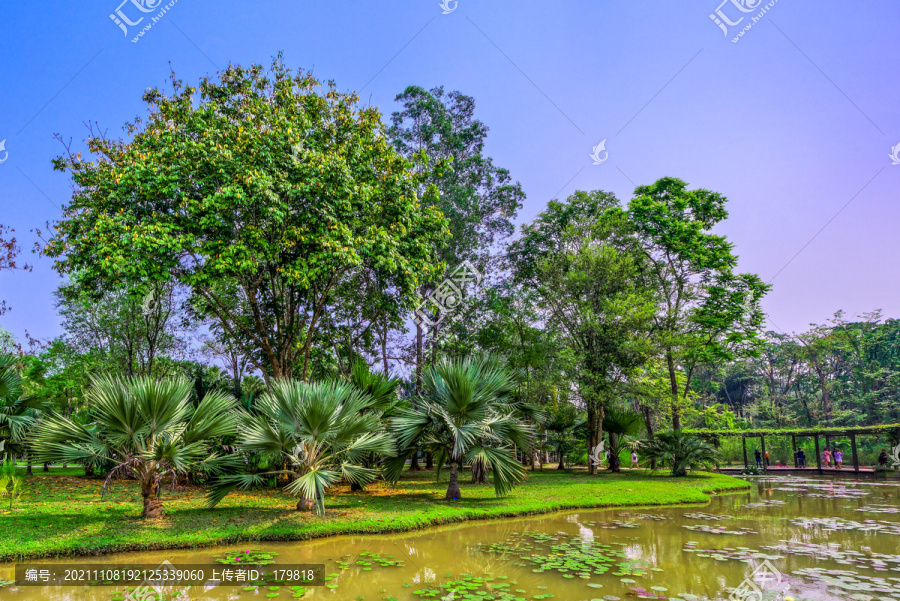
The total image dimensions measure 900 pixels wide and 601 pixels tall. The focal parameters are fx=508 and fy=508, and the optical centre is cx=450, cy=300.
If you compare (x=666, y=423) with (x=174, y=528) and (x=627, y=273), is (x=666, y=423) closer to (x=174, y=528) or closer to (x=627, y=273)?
(x=627, y=273)

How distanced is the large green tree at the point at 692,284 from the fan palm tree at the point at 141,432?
18.6 metres

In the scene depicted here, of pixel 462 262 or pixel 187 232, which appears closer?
pixel 187 232

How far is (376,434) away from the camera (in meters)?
10.2

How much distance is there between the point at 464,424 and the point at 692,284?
58.9 feet

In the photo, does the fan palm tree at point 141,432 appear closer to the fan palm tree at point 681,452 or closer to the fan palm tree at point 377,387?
the fan palm tree at point 377,387

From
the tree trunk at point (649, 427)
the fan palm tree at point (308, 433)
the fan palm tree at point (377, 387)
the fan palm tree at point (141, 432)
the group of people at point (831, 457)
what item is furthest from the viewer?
the group of people at point (831, 457)

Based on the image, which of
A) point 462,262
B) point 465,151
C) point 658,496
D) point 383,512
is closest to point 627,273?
point 462,262

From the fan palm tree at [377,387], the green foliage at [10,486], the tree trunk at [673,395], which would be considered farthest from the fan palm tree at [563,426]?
the green foliage at [10,486]

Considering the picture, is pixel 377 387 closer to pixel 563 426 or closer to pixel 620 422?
pixel 620 422

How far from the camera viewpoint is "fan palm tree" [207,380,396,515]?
8.90 meters

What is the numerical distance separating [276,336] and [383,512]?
8446 mm

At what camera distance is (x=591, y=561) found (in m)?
6.77

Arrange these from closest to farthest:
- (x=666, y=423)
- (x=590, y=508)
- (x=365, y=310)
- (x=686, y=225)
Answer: (x=590, y=508) < (x=365, y=310) < (x=686, y=225) < (x=666, y=423)

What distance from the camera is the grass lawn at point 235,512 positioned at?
7230 millimetres
